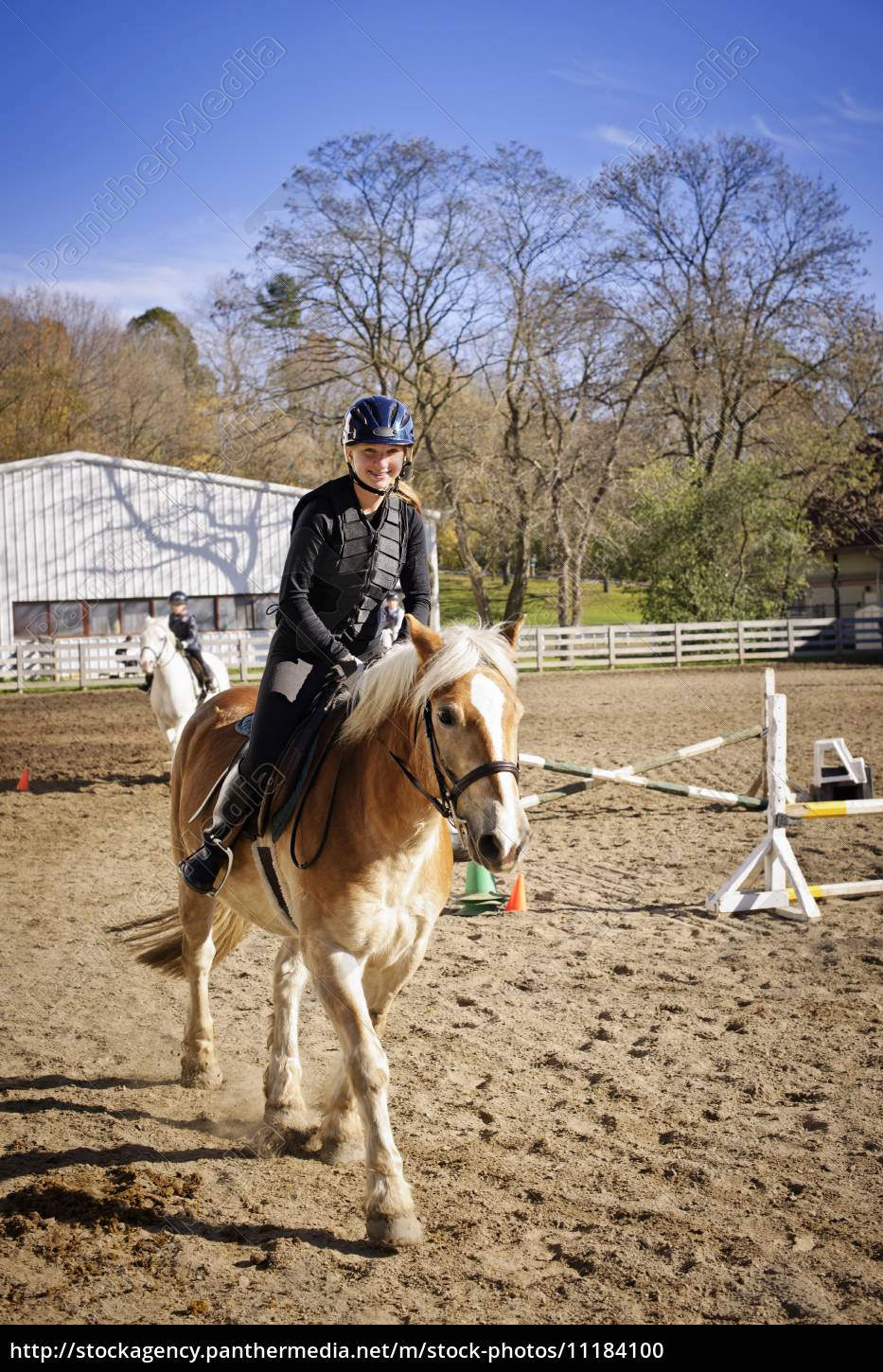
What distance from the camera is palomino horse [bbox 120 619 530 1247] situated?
11.8ft

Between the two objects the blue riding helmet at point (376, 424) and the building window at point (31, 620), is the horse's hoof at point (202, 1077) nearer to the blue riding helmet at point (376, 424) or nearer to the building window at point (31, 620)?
the blue riding helmet at point (376, 424)

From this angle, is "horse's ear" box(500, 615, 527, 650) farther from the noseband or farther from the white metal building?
the white metal building

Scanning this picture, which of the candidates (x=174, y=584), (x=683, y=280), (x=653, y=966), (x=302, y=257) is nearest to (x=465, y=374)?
(x=302, y=257)

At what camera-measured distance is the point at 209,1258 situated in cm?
353

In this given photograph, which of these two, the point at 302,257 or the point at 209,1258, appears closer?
the point at 209,1258

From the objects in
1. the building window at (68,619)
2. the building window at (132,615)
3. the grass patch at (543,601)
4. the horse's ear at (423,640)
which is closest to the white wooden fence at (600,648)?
the building window at (68,619)

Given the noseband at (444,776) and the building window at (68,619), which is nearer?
the noseband at (444,776)

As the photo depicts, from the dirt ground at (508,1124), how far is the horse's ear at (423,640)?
6.86 feet

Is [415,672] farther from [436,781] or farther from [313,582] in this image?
[313,582]

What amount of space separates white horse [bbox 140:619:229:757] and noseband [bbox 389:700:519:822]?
11227 mm

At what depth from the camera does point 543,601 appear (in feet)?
140

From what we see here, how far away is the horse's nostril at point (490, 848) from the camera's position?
3365 millimetres

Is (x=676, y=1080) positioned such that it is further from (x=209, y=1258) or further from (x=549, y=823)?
(x=549, y=823)
